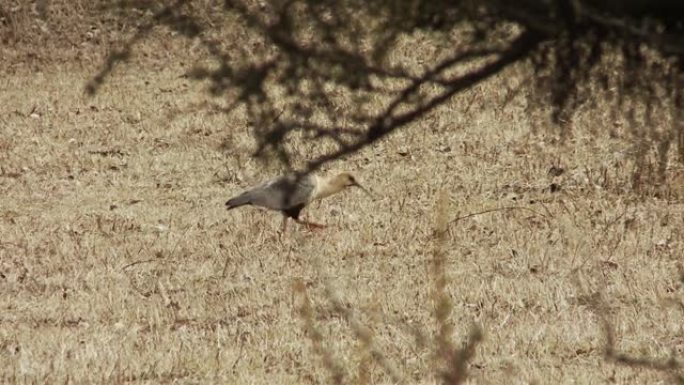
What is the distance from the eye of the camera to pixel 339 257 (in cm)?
762

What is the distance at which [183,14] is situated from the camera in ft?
42.5

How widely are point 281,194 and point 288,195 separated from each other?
5 centimetres

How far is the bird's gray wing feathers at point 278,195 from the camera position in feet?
26.2

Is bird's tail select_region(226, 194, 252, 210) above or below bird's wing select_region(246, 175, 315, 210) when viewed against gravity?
below

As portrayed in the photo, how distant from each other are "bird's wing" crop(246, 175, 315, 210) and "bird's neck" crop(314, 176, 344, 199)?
0.11 metres

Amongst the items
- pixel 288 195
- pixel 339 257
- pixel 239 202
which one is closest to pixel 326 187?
pixel 288 195

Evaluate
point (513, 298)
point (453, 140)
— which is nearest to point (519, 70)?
point (453, 140)

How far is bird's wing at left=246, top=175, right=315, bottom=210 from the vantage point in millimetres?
8000

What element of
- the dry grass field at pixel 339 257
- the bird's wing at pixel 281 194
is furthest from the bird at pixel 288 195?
the dry grass field at pixel 339 257

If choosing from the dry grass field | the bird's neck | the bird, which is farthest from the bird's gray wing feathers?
the dry grass field

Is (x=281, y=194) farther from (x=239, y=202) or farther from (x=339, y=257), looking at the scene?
(x=339, y=257)

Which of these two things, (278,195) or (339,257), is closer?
(339,257)

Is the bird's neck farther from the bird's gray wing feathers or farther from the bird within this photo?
the bird's gray wing feathers

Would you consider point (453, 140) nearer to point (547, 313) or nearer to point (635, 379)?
point (547, 313)
